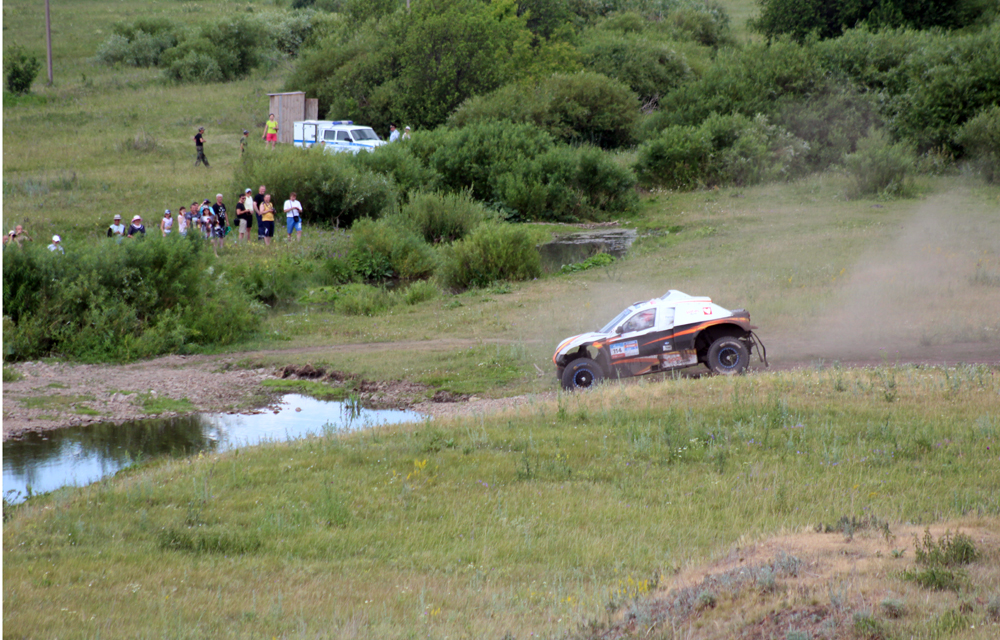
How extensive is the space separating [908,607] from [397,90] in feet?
161

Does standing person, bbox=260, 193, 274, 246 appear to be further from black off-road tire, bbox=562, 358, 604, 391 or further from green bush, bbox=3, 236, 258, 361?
black off-road tire, bbox=562, 358, 604, 391

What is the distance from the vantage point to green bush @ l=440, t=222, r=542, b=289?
2934cm

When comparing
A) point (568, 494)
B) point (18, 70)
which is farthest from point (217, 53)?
point (568, 494)

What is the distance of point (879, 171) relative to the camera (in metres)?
38.3

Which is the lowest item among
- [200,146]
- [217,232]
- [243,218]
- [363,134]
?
[217,232]

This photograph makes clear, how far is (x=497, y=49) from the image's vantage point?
52625 mm

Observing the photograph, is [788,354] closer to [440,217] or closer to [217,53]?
[440,217]

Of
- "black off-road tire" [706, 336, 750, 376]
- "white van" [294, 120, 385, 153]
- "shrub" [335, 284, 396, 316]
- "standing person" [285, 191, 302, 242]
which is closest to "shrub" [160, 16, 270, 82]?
"white van" [294, 120, 385, 153]

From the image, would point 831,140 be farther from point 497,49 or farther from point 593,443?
point 593,443

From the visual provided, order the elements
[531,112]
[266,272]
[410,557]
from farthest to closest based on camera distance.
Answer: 1. [531,112]
2. [266,272]
3. [410,557]

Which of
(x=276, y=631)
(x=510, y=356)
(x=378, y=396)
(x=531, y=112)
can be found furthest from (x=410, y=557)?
(x=531, y=112)

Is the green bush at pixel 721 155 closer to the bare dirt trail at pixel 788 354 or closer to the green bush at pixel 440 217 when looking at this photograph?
the green bush at pixel 440 217

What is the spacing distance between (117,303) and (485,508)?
15.6 m

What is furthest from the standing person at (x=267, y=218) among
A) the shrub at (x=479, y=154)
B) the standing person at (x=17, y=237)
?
the shrub at (x=479, y=154)
